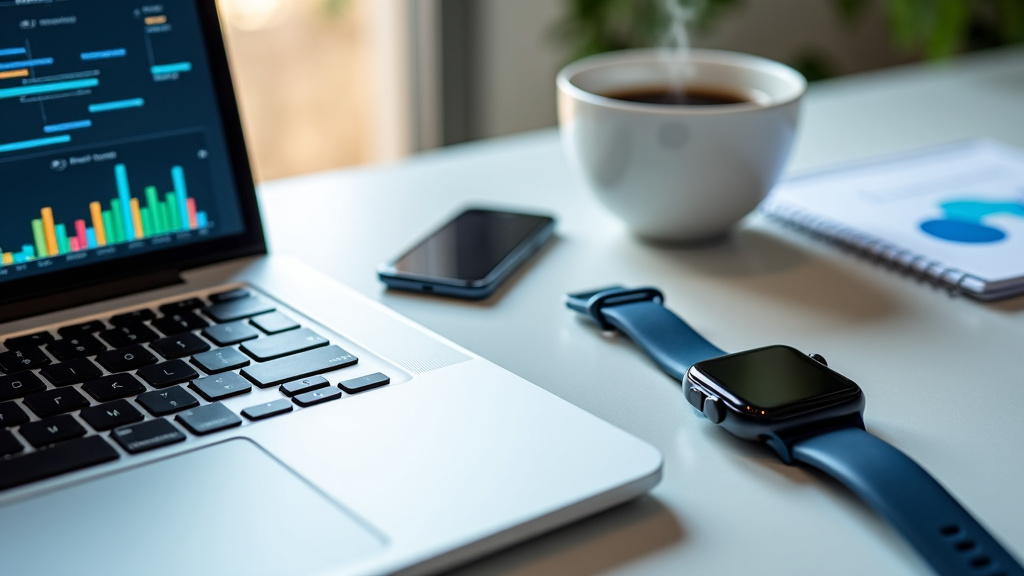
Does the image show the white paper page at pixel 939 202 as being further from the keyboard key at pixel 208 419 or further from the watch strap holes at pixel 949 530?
the keyboard key at pixel 208 419

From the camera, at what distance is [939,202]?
2.69 feet

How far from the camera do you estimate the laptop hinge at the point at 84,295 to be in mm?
577

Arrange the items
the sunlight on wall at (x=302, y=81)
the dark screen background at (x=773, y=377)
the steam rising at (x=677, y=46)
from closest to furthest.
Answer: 1. the dark screen background at (x=773, y=377)
2. the steam rising at (x=677, y=46)
3. the sunlight on wall at (x=302, y=81)

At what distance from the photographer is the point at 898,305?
68 centimetres

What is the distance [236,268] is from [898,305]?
1.45ft

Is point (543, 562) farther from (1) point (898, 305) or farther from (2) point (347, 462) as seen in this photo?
Result: (1) point (898, 305)

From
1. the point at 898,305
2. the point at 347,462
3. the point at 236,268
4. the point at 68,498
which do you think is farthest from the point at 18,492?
the point at 898,305

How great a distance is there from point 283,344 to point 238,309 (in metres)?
0.06

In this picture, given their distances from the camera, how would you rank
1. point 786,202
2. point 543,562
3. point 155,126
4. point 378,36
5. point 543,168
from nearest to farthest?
point 543,562 < point 155,126 < point 786,202 < point 543,168 < point 378,36

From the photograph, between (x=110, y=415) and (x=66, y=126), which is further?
(x=66, y=126)

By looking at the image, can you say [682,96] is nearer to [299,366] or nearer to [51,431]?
[299,366]

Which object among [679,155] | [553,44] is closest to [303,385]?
[679,155]

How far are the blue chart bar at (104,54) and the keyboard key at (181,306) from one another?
0.50ft

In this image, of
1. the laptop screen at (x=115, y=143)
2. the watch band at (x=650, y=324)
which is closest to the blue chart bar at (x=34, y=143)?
the laptop screen at (x=115, y=143)
